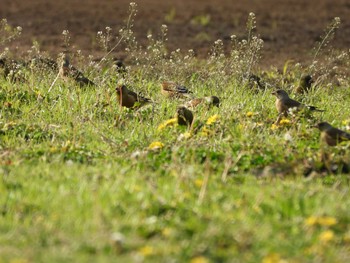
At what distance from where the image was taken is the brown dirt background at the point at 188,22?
14633 mm

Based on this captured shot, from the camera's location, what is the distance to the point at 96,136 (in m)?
7.79

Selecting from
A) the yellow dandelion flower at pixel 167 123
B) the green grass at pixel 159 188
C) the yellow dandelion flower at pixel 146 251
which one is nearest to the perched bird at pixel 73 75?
the green grass at pixel 159 188

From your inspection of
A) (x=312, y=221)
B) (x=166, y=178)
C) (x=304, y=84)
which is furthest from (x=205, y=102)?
(x=312, y=221)

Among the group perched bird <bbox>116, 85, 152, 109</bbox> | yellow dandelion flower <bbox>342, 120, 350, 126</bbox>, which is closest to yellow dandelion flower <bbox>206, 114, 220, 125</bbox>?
perched bird <bbox>116, 85, 152, 109</bbox>

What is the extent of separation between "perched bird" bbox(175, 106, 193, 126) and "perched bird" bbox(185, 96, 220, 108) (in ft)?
2.01

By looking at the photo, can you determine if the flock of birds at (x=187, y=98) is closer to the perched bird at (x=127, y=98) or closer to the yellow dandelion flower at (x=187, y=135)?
the perched bird at (x=127, y=98)

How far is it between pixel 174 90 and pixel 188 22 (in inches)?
307

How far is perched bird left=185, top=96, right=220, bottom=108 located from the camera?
8773 millimetres

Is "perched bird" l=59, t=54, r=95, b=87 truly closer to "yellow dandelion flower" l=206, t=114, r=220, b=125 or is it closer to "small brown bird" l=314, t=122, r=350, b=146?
"yellow dandelion flower" l=206, t=114, r=220, b=125

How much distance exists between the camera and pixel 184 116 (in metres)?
8.10

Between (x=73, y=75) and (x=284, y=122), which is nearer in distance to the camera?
(x=284, y=122)

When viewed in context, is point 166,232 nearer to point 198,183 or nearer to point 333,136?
point 198,183

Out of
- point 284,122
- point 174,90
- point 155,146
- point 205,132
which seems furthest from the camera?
point 174,90

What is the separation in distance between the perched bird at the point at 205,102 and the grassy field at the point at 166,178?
9 centimetres
